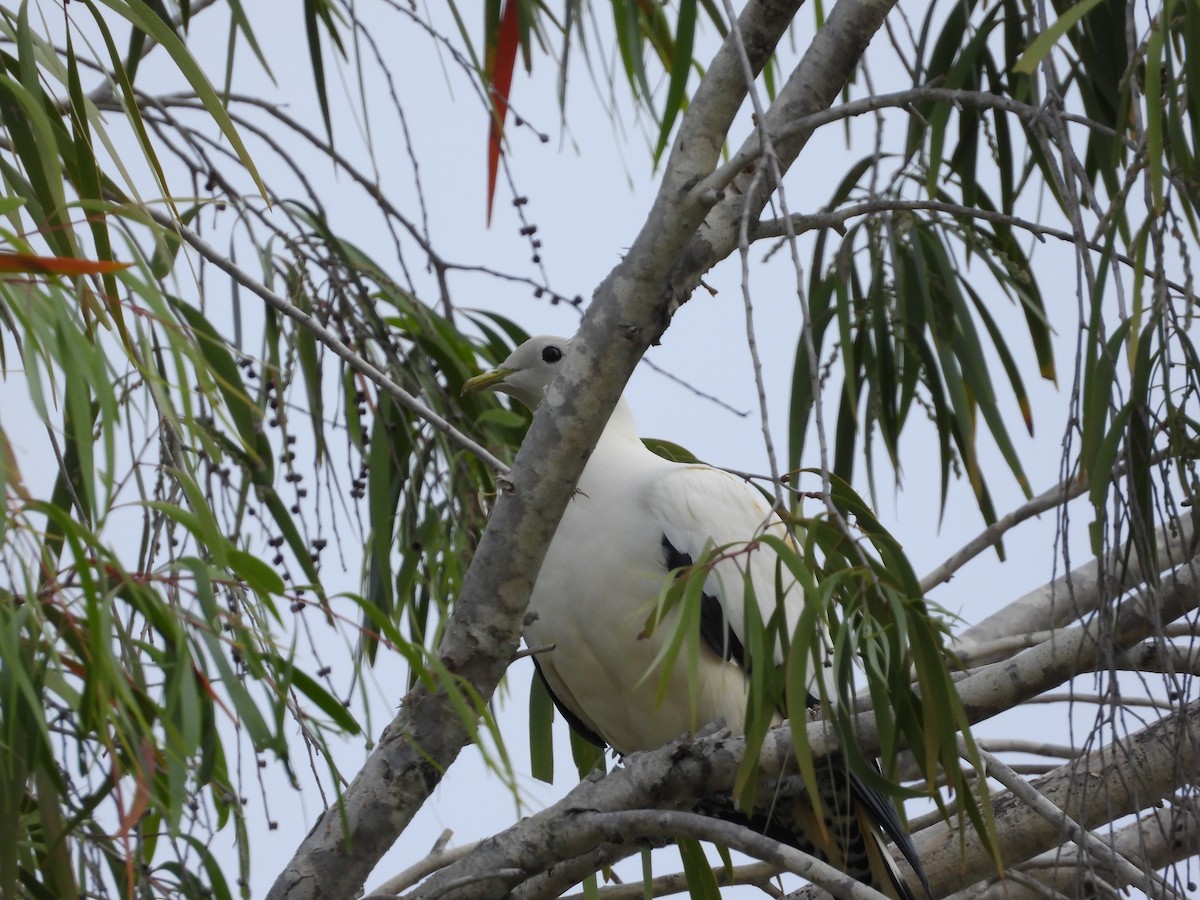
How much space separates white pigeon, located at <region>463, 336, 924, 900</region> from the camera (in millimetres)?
2098

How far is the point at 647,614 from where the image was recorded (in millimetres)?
2031

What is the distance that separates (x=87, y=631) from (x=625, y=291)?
62 centimetres

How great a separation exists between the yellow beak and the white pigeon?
28 centimetres

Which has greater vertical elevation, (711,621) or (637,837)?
(711,621)

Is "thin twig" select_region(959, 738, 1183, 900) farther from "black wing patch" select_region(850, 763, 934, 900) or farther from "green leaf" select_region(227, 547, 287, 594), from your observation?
"green leaf" select_region(227, 547, 287, 594)

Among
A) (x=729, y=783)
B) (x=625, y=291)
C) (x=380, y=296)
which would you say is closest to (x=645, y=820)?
(x=729, y=783)

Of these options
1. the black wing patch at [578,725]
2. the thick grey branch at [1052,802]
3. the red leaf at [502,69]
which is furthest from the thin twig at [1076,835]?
the red leaf at [502,69]

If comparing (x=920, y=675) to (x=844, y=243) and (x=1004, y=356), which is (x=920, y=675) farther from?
(x=1004, y=356)

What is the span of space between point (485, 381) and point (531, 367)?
0.30 feet

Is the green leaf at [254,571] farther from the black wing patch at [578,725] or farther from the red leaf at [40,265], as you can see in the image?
the black wing patch at [578,725]

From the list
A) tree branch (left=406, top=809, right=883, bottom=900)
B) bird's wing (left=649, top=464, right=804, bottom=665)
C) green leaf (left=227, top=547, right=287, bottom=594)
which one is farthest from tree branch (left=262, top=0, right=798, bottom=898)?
bird's wing (left=649, top=464, right=804, bottom=665)

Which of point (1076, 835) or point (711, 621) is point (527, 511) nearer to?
point (1076, 835)

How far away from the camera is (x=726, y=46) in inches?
56.8

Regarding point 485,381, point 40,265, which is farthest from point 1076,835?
point 485,381
